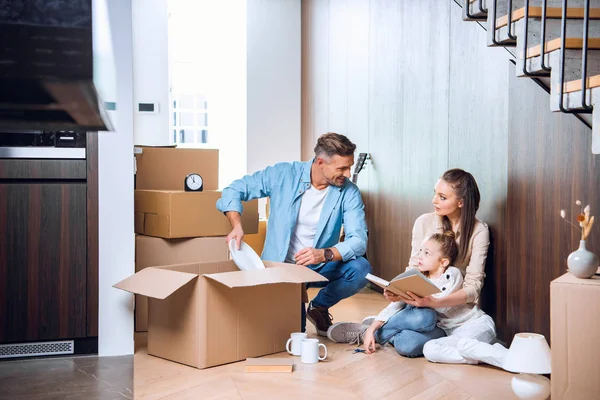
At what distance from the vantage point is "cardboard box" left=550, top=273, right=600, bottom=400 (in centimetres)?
210

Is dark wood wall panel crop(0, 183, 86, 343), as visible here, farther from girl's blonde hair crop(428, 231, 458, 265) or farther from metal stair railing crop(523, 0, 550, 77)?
metal stair railing crop(523, 0, 550, 77)

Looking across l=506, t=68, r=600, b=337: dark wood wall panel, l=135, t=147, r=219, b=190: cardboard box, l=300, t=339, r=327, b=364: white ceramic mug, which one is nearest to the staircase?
l=506, t=68, r=600, b=337: dark wood wall panel

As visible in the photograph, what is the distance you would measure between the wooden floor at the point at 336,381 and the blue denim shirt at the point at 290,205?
61cm

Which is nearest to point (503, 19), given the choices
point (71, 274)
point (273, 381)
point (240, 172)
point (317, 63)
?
point (273, 381)

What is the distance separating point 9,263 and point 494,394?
191cm

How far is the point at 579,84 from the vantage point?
7.35 ft

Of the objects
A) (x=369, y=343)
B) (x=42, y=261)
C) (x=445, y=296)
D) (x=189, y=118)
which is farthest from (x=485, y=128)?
(x=189, y=118)

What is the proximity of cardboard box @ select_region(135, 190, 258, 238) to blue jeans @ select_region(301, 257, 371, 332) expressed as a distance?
0.55m

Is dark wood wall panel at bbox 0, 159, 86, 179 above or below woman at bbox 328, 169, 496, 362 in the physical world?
above

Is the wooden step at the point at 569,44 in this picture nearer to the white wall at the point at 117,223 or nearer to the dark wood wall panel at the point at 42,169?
the white wall at the point at 117,223

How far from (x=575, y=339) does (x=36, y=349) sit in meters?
2.05

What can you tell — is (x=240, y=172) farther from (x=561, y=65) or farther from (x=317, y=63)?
(x=561, y=65)

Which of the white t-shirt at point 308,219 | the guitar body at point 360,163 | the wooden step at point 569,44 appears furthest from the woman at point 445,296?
the guitar body at point 360,163

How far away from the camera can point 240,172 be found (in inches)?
268
